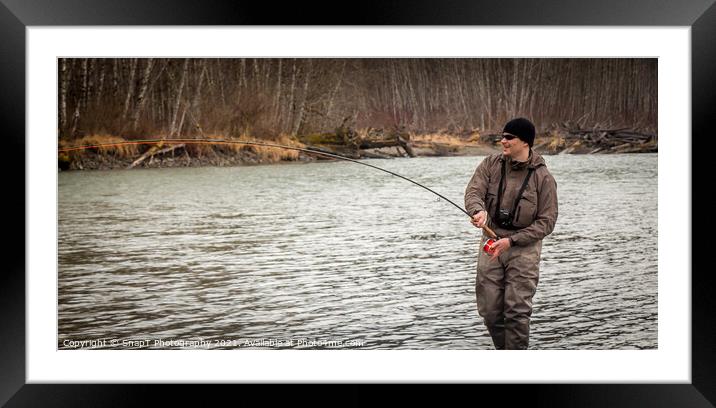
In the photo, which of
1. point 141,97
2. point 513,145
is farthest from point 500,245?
point 141,97

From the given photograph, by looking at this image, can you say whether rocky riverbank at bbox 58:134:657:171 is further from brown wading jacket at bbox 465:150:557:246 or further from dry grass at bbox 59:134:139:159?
brown wading jacket at bbox 465:150:557:246

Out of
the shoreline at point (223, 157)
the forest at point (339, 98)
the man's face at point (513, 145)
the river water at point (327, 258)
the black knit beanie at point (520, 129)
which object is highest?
the forest at point (339, 98)

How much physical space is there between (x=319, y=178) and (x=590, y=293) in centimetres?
463

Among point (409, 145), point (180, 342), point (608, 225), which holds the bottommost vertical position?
point (180, 342)

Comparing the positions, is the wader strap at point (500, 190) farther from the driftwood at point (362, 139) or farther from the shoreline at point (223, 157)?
the driftwood at point (362, 139)

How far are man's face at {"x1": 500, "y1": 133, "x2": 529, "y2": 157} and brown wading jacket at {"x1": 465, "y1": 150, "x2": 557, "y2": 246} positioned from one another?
0.05 m

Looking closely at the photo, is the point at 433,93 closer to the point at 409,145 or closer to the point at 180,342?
the point at 409,145

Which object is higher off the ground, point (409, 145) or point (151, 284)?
point (409, 145)

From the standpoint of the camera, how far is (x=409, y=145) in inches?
410

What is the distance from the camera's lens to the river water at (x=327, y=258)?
709 cm

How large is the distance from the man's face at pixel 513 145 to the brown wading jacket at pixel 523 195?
0.17 ft

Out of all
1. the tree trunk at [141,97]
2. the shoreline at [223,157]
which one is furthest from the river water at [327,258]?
the tree trunk at [141,97]
